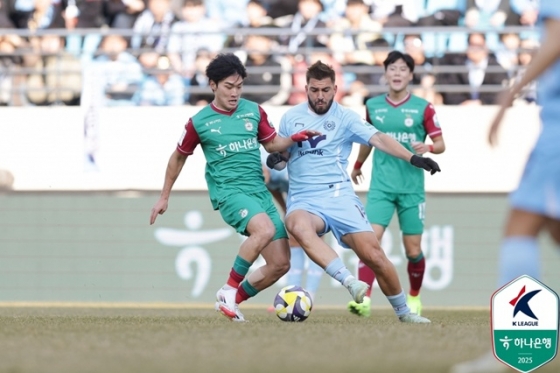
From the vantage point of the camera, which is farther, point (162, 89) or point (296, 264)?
point (162, 89)

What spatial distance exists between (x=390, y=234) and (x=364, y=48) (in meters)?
2.72

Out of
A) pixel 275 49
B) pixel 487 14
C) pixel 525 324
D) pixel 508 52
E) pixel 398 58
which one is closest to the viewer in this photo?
pixel 525 324

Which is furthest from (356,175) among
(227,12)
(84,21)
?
(84,21)

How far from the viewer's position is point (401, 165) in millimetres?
11492

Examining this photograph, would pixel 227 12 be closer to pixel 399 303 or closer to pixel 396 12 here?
pixel 396 12

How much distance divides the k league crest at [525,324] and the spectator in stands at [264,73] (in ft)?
36.4

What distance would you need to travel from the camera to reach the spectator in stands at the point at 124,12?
17641 millimetres

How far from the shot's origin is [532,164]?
17.8 feet

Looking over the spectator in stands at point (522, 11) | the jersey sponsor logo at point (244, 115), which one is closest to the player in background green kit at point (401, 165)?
the jersey sponsor logo at point (244, 115)

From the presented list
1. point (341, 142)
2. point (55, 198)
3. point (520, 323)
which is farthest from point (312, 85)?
point (55, 198)

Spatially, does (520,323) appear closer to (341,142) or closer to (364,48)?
(341,142)

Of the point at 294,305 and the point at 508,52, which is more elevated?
the point at 508,52

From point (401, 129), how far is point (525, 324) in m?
5.65

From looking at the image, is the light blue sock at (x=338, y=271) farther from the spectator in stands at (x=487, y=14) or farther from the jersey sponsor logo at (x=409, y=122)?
the spectator in stands at (x=487, y=14)
